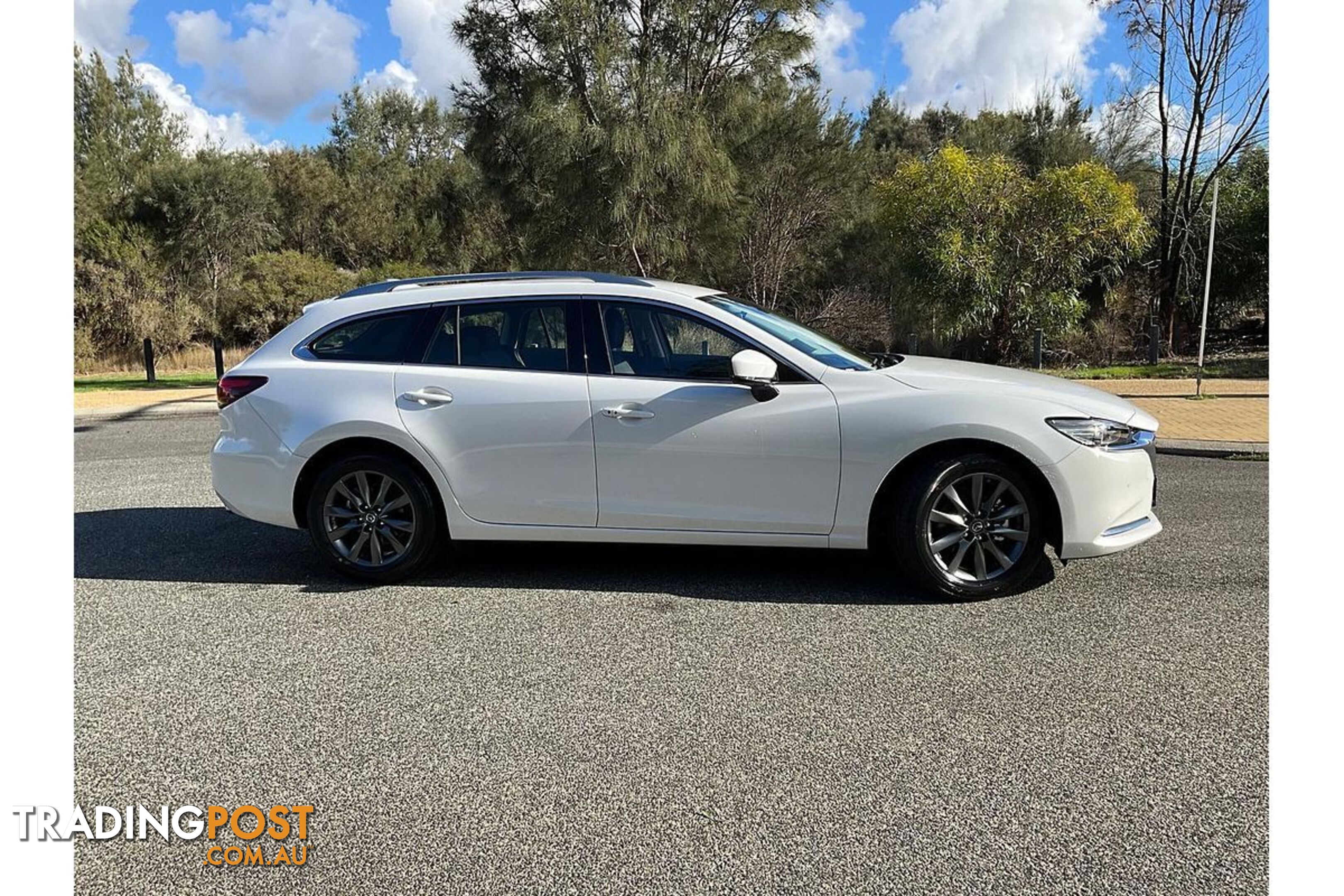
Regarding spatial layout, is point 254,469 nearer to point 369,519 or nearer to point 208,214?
point 369,519

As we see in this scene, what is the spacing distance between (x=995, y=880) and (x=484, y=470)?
134 inches

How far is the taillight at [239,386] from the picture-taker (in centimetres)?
566

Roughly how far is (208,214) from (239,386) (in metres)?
24.2

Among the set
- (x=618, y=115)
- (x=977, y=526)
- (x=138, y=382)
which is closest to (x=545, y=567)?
(x=977, y=526)

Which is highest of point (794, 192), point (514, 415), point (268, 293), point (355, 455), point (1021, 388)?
point (794, 192)

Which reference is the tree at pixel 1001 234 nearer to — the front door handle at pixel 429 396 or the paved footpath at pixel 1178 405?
the paved footpath at pixel 1178 405

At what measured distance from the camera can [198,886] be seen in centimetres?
282

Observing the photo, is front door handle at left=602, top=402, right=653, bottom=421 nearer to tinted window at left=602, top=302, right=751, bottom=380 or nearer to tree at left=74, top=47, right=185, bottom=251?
tinted window at left=602, top=302, right=751, bottom=380

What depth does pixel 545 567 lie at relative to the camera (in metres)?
5.93

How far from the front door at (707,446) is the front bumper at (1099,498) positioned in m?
1.12

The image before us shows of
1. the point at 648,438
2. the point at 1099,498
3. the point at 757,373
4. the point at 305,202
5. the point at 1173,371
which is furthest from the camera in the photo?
the point at 305,202

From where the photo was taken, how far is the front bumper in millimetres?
4941

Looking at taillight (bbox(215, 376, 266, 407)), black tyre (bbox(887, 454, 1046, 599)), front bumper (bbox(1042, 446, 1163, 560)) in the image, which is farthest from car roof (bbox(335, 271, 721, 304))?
front bumper (bbox(1042, 446, 1163, 560))

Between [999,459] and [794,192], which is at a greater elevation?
[794,192]
